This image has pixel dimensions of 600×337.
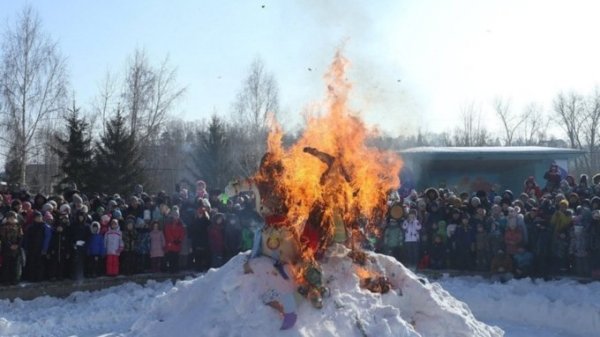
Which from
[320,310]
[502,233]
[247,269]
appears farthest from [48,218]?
[502,233]

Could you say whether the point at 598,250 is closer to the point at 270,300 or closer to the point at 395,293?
the point at 395,293

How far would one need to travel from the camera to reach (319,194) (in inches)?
346

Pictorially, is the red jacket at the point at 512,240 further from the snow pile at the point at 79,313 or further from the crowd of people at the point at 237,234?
the snow pile at the point at 79,313

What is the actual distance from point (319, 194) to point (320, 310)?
1.51m

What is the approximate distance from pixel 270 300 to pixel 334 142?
7.53 ft

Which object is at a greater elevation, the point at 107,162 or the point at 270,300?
the point at 107,162

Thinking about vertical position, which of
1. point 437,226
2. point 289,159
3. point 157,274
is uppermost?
point 289,159

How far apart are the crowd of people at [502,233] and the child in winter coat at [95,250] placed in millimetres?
6465

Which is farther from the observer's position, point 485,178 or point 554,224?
point 485,178

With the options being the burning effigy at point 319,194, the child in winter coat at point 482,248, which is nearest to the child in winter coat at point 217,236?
the child in winter coat at point 482,248

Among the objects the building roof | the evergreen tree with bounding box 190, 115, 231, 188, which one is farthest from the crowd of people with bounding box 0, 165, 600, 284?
the evergreen tree with bounding box 190, 115, 231, 188

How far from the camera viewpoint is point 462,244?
51.6ft

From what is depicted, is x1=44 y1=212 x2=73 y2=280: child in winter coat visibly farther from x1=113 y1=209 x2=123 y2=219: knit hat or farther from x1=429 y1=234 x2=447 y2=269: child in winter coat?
x1=429 y1=234 x2=447 y2=269: child in winter coat

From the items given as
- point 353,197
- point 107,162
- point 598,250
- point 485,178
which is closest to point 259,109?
point 107,162
